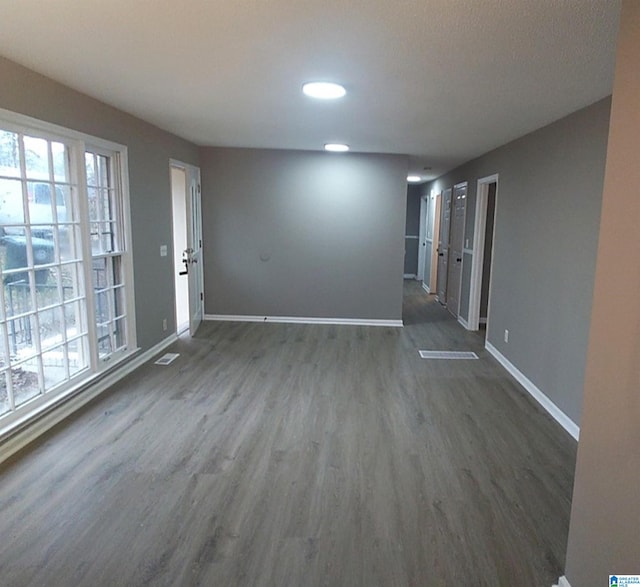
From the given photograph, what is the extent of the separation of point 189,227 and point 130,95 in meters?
2.36

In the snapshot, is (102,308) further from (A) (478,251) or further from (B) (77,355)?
(A) (478,251)

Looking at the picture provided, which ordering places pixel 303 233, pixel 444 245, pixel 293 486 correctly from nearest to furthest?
pixel 293 486 < pixel 303 233 < pixel 444 245

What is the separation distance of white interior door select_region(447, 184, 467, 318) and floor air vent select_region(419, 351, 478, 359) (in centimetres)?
174

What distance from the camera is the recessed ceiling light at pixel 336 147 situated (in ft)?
17.2

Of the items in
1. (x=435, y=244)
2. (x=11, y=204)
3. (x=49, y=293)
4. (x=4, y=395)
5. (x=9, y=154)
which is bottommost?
(x=4, y=395)

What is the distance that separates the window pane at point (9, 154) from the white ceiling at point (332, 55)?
0.44 metres

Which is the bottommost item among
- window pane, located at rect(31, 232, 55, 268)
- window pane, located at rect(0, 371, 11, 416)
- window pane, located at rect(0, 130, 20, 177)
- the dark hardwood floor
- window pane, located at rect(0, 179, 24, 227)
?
the dark hardwood floor

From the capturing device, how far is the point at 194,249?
568 centimetres

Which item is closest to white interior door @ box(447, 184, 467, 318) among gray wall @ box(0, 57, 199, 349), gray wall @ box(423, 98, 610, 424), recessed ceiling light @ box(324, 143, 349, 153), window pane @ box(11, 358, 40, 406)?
gray wall @ box(423, 98, 610, 424)

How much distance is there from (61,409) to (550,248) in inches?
157

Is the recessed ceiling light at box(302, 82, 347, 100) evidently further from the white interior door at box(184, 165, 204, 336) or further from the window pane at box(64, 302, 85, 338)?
the white interior door at box(184, 165, 204, 336)

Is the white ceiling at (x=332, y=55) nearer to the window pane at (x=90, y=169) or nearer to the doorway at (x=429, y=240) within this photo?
the window pane at (x=90, y=169)

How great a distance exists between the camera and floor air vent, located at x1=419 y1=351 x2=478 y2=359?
4.84m

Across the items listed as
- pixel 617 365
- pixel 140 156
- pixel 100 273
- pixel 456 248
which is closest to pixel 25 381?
pixel 100 273
